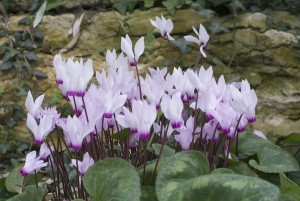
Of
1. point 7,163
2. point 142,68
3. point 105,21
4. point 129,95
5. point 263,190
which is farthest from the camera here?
point 105,21

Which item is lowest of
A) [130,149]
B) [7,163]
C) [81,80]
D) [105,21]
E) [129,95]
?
[7,163]

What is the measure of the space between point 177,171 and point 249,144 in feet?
1.70

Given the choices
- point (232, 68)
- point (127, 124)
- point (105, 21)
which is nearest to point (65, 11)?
point (105, 21)

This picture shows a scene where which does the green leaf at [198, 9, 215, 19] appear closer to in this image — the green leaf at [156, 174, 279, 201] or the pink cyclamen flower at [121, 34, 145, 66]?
the pink cyclamen flower at [121, 34, 145, 66]

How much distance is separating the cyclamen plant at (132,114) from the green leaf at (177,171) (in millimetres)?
77

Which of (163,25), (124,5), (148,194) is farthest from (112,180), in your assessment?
(124,5)

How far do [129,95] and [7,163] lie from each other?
2.12 meters

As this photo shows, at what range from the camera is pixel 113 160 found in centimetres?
129

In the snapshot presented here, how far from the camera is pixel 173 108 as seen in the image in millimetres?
1374

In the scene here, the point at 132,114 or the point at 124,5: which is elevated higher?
the point at 132,114

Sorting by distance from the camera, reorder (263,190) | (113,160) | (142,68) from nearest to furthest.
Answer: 1. (263,190)
2. (113,160)
3. (142,68)

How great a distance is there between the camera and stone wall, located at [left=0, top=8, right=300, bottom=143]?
3.81 metres

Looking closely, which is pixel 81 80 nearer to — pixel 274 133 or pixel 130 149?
pixel 130 149

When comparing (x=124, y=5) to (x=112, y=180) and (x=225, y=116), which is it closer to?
(x=225, y=116)
